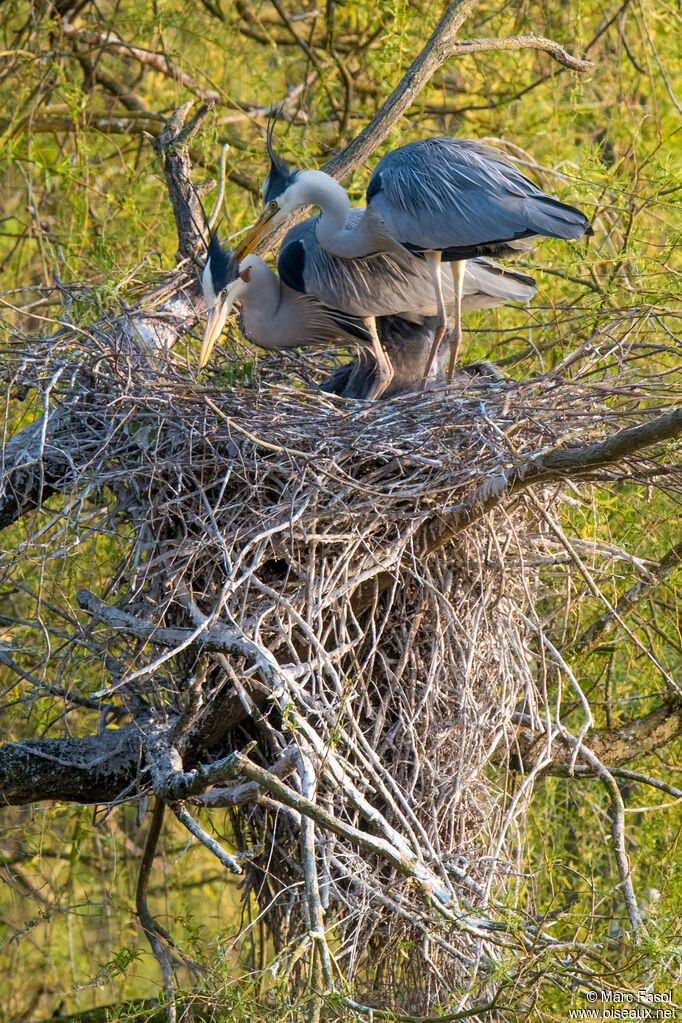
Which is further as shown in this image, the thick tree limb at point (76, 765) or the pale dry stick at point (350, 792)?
the thick tree limb at point (76, 765)

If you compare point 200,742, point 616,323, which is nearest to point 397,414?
point 616,323

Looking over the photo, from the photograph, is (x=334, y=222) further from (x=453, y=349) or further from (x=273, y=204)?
(x=453, y=349)

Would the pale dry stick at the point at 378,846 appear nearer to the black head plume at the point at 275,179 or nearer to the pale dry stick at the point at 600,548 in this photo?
the pale dry stick at the point at 600,548

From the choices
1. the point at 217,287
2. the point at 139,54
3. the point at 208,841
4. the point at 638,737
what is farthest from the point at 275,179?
the point at 208,841

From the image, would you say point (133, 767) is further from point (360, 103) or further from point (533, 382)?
point (360, 103)

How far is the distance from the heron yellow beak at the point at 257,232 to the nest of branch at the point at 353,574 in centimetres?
67

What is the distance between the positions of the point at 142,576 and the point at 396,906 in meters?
1.16

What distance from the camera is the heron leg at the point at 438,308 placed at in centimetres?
368

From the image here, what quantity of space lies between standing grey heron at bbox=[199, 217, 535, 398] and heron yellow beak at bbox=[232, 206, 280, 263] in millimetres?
33

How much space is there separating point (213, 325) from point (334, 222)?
1.68 feet

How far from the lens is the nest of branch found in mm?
2945

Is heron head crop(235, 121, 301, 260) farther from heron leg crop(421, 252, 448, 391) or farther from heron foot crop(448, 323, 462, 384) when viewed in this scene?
heron foot crop(448, 323, 462, 384)

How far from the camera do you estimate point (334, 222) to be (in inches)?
151

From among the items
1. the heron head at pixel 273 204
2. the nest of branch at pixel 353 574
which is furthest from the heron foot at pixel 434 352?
the heron head at pixel 273 204
